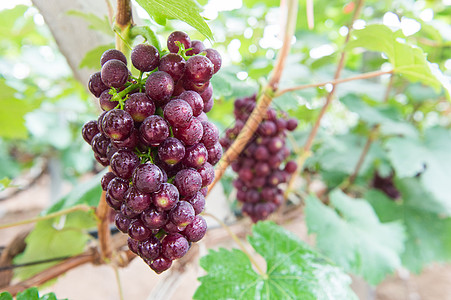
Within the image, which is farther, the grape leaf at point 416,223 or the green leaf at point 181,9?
the grape leaf at point 416,223

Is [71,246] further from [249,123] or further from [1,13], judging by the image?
[1,13]

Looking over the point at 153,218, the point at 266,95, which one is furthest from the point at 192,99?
the point at 266,95

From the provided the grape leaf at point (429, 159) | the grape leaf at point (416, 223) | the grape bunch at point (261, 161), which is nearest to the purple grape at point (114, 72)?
the grape bunch at point (261, 161)

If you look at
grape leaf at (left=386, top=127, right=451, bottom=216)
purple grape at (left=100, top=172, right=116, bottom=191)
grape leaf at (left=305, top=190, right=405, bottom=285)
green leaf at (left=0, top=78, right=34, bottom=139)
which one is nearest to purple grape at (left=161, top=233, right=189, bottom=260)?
purple grape at (left=100, top=172, right=116, bottom=191)

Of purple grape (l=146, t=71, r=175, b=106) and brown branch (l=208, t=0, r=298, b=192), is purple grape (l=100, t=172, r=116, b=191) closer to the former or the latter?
purple grape (l=146, t=71, r=175, b=106)

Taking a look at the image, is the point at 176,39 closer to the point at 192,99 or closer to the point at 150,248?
the point at 192,99

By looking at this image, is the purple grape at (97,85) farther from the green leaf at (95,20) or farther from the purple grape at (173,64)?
the green leaf at (95,20)
